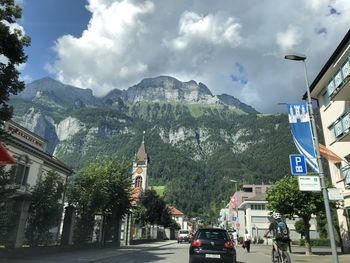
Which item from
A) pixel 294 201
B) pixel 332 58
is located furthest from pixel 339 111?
pixel 294 201

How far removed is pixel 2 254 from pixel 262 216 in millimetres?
66898

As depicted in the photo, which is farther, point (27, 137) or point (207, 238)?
point (27, 137)

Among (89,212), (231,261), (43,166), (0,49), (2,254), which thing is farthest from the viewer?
(43,166)

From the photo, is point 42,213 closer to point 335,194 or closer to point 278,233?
point 278,233

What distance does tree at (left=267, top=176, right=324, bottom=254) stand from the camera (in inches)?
1033

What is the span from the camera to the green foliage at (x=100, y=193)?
25.0 metres

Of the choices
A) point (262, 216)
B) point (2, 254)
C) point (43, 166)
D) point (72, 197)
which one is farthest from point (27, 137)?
point (262, 216)

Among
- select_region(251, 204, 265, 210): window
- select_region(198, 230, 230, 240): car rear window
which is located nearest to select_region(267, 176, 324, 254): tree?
select_region(198, 230, 230, 240): car rear window

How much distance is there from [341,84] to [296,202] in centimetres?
1027

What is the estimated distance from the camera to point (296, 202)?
2661cm

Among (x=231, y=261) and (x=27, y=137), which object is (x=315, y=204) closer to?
(x=231, y=261)

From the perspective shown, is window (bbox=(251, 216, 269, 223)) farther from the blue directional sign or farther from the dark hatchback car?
the dark hatchback car

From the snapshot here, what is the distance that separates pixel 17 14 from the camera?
39.5 ft

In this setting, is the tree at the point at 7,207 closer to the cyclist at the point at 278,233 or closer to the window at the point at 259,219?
the cyclist at the point at 278,233
